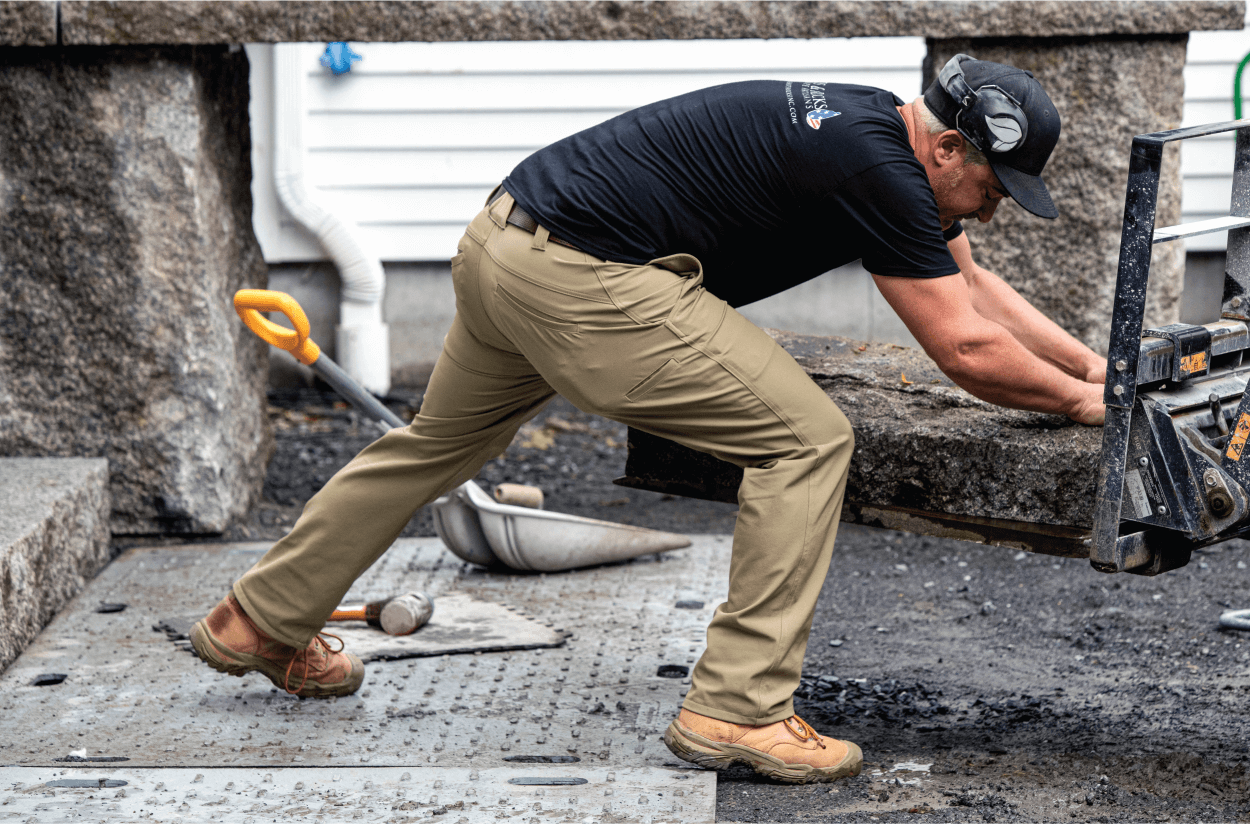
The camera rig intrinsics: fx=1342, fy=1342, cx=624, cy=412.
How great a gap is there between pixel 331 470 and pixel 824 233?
Result: 11.0 feet

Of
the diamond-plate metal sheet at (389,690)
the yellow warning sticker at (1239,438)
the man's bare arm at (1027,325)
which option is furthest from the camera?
the man's bare arm at (1027,325)

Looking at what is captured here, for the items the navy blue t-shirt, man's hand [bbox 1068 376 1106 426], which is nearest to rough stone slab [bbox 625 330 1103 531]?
man's hand [bbox 1068 376 1106 426]

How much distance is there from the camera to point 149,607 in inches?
155

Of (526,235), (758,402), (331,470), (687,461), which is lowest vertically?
(331,470)

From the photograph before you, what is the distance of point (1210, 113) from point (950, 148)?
16.5 feet

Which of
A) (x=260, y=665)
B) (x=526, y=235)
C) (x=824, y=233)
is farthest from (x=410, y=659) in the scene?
(x=824, y=233)

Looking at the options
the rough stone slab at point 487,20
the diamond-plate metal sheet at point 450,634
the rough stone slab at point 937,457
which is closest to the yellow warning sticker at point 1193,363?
the rough stone slab at point 937,457

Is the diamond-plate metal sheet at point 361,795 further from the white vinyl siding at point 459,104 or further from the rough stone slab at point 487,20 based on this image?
the white vinyl siding at point 459,104

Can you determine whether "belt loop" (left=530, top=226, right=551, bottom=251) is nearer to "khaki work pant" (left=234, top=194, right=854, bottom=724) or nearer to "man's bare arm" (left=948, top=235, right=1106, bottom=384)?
"khaki work pant" (left=234, top=194, right=854, bottom=724)

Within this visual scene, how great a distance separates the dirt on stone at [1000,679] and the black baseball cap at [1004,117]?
119 cm

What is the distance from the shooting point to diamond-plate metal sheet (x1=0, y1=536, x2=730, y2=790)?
9.70 ft

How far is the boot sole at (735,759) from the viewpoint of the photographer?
2.70m

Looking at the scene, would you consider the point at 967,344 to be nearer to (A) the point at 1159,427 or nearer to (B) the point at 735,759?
(A) the point at 1159,427

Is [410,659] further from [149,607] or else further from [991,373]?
[991,373]
